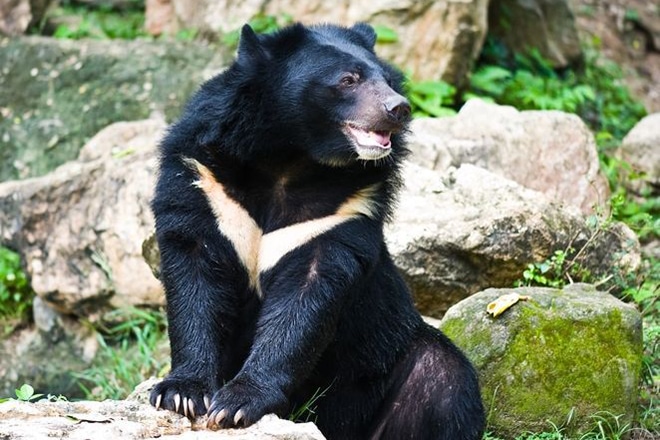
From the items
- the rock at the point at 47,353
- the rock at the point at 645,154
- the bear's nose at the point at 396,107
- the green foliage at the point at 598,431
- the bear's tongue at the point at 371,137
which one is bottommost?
the rock at the point at 47,353

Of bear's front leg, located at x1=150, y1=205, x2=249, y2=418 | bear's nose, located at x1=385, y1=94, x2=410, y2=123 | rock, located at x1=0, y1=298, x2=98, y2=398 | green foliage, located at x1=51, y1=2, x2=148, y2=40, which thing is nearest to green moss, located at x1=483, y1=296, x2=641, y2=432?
bear's nose, located at x1=385, y1=94, x2=410, y2=123

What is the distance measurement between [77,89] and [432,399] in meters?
6.27

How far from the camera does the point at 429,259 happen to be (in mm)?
6078

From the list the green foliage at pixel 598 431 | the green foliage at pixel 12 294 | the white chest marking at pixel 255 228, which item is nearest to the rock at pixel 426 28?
the green foliage at pixel 12 294

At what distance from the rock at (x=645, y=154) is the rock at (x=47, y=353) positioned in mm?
4253

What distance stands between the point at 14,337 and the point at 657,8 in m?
9.16

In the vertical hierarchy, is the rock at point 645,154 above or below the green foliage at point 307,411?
below

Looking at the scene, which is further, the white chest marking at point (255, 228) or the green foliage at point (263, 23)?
the green foliage at point (263, 23)

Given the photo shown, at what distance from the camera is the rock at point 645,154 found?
862cm

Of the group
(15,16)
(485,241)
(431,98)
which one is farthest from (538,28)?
(485,241)

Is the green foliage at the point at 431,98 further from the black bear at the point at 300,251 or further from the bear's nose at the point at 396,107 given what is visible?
the bear's nose at the point at 396,107

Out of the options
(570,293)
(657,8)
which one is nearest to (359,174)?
(570,293)

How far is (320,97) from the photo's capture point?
14.9 ft

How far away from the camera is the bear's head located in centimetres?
445
